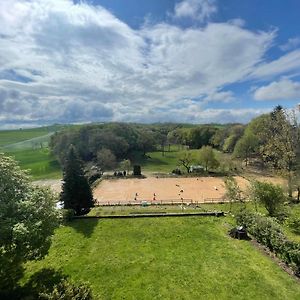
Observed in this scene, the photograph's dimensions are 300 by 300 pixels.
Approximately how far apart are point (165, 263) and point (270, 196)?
16.2 metres

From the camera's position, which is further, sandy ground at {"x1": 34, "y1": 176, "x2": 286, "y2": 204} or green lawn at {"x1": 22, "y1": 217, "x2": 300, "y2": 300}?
sandy ground at {"x1": 34, "y1": 176, "x2": 286, "y2": 204}

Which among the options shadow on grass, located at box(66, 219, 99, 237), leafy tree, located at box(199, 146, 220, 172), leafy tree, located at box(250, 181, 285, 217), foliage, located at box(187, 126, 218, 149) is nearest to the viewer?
shadow on grass, located at box(66, 219, 99, 237)

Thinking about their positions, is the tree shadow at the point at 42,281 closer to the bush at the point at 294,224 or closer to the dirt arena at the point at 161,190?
the bush at the point at 294,224

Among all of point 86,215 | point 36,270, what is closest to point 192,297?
point 36,270

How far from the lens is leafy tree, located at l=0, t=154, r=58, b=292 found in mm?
18125

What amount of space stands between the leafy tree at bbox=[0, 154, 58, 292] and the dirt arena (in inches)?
1016

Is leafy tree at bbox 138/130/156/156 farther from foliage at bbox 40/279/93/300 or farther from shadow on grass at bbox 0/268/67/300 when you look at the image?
foliage at bbox 40/279/93/300

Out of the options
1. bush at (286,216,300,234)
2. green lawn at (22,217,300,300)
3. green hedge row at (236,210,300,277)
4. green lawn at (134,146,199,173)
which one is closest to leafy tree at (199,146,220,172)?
green lawn at (134,146,199,173)

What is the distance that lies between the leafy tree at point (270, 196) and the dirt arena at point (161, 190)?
13.6 m

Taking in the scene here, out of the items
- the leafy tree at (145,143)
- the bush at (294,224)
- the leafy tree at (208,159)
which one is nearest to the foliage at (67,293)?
the bush at (294,224)

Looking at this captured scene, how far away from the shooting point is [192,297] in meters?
19.9

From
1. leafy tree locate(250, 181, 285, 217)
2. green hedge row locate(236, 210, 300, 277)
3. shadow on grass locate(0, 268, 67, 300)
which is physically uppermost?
leafy tree locate(250, 181, 285, 217)

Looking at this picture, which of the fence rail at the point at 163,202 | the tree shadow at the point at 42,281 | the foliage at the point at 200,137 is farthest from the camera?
the foliage at the point at 200,137

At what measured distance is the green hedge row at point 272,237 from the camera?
2336 centimetres
